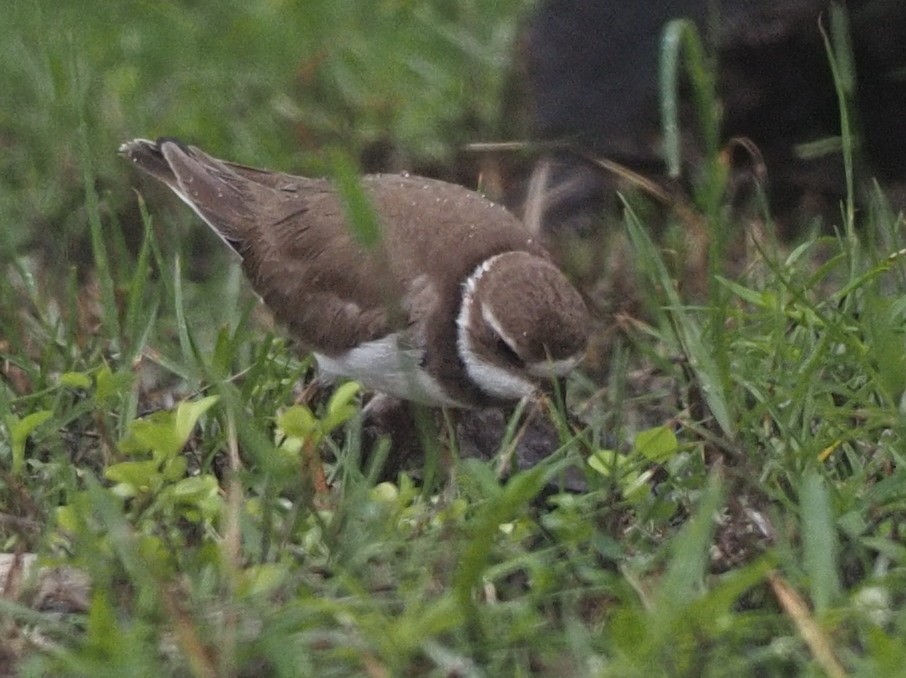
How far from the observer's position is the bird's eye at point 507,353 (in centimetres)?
466

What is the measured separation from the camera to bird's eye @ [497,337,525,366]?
4.66 metres

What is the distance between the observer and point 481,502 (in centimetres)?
375

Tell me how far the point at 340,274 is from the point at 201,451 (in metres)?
1.12

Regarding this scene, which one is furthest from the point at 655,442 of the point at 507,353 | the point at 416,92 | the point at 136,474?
the point at 416,92

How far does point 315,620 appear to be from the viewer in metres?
3.11

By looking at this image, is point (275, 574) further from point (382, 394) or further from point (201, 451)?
point (382, 394)

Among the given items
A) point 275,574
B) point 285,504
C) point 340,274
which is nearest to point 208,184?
point 340,274

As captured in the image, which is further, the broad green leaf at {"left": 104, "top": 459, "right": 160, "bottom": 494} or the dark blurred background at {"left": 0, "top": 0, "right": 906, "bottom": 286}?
the dark blurred background at {"left": 0, "top": 0, "right": 906, "bottom": 286}

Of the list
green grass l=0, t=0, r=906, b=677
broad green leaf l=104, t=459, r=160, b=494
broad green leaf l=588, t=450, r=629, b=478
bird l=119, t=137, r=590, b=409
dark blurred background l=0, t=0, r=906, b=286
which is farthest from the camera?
dark blurred background l=0, t=0, r=906, b=286

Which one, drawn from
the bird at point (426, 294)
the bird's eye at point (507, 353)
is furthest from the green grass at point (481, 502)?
the bird's eye at point (507, 353)

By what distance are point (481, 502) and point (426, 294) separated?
1277 mm

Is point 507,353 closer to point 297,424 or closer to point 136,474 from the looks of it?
point 297,424

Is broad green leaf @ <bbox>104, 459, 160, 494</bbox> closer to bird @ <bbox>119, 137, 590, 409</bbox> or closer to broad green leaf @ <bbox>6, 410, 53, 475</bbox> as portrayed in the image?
broad green leaf @ <bbox>6, 410, 53, 475</bbox>

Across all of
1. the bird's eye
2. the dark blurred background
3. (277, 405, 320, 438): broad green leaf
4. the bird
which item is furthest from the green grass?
the dark blurred background
